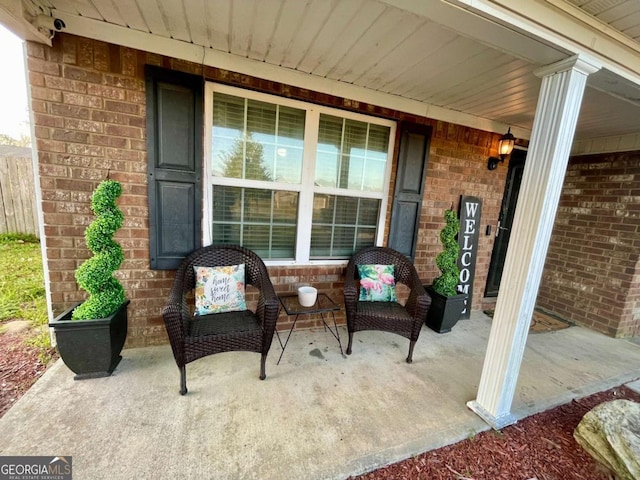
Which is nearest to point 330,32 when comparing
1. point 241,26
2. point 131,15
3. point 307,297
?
point 241,26

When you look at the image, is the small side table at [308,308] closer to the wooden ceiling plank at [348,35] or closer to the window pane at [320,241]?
the window pane at [320,241]

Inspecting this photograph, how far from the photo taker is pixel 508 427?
1.69 m

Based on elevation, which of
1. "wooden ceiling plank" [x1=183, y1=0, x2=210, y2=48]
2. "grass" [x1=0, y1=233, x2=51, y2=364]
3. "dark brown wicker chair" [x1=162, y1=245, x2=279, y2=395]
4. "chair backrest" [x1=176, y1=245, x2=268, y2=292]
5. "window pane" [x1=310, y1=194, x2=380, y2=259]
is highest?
"wooden ceiling plank" [x1=183, y1=0, x2=210, y2=48]

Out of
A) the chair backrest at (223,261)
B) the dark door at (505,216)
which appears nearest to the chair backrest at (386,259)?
the chair backrest at (223,261)

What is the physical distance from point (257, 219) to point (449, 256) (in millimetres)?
2018

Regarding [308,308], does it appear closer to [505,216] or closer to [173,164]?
[173,164]

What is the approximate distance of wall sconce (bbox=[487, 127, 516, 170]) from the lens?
2.99 meters

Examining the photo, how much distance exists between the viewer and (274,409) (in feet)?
5.50

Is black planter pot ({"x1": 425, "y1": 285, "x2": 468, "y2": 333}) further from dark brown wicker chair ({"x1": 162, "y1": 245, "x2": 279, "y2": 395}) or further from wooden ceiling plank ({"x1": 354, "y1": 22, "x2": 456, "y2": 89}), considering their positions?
wooden ceiling plank ({"x1": 354, "y1": 22, "x2": 456, "y2": 89})

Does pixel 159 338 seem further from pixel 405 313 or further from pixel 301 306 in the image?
pixel 405 313

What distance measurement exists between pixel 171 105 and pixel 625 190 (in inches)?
195

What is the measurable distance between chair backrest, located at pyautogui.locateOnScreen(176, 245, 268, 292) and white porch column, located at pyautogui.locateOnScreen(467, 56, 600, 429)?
172cm

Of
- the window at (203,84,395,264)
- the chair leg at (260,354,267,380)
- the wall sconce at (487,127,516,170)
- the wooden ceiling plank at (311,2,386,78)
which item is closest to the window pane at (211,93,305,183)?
the window at (203,84,395,264)

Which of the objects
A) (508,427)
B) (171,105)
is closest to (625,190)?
(508,427)
